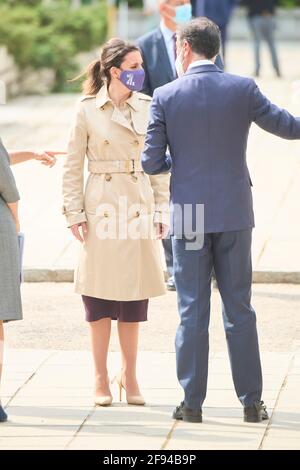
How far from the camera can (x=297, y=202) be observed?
12273 millimetres

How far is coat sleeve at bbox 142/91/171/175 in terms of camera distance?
247 inches

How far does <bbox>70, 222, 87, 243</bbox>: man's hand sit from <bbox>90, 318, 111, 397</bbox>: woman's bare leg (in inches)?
17.9

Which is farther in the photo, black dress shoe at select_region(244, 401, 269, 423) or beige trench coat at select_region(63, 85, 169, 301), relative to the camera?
beige trench coat at select_region(63, 85, 169, 301)

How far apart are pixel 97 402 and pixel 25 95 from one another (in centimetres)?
1567

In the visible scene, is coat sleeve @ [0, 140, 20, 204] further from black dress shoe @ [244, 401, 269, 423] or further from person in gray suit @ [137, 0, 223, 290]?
person in gray suit @ [137, 0, 223, 290]

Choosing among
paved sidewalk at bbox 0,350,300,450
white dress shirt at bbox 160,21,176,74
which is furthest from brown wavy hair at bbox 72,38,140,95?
white dress shirt at bbox 160,21,176,74

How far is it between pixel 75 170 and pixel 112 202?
26 cm

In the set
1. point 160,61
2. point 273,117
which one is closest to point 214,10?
point 160,61

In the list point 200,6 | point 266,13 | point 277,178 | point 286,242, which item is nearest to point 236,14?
point 266,13

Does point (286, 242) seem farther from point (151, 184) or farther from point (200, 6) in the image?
point (200, 6)

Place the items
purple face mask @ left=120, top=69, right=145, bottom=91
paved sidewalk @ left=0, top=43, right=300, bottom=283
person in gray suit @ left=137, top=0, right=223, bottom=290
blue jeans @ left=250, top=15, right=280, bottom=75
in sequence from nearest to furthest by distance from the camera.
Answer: purple face mask @ left=120, top=69, right=145, bottom=91 → person in gray suit @ left=137, top=0, right=223, bottom=290 → paved sidewalk @ left=0, top=43, right=300, bottom=283 → blue jeans @ left=250, top=15, right=280, bottom=75

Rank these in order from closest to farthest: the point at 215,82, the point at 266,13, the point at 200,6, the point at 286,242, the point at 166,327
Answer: the point at 215,82, the point at 166,327, the point at 286,242, the point at 200,6, the point at 266,13

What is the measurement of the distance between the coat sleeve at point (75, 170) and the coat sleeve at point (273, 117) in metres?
0.98

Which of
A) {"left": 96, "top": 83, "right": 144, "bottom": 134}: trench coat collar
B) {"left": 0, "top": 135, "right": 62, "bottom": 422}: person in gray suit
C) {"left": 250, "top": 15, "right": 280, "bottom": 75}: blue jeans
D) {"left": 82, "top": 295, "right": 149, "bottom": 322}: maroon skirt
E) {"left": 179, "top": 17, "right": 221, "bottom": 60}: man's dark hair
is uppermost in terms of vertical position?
{"left": 179, "top": 17, "right": 221, "bottom": 60}: man's dark hair
